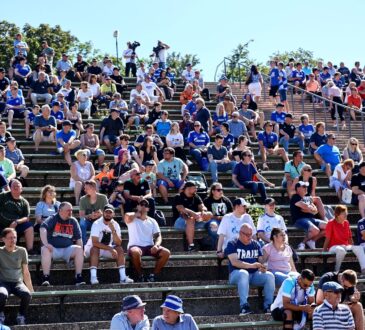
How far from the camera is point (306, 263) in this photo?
17.2 meters

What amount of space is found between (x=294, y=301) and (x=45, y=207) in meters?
4.29

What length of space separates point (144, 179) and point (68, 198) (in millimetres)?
1530

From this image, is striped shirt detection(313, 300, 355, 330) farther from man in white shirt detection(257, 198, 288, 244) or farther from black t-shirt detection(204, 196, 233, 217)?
black t-shirt detection(204, 196, 233, 217)

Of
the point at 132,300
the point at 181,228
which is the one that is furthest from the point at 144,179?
the point at 132,300

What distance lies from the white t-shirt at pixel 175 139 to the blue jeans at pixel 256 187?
228 cm

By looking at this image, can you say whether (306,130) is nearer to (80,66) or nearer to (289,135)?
(289,135)

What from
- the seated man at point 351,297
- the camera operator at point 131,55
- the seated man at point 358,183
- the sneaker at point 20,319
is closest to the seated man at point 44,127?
the seated man at point 358,183

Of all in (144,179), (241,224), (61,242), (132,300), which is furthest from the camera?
(144,179)

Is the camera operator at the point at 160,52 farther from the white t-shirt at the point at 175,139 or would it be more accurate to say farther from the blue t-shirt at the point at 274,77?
the white t-shirt at the point at 175,139

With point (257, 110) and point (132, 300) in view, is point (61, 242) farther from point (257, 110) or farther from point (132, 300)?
point (257, 110)

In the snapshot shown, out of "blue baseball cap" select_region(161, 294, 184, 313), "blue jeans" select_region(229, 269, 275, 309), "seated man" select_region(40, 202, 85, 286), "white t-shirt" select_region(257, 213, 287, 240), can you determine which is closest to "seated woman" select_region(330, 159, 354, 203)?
"white t-shirt" select_region(257, 213, 287, 240)

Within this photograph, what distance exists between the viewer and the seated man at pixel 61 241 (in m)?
15.0

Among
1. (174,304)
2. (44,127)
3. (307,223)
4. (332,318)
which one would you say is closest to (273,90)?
(44,127)

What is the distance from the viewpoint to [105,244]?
15555mm
